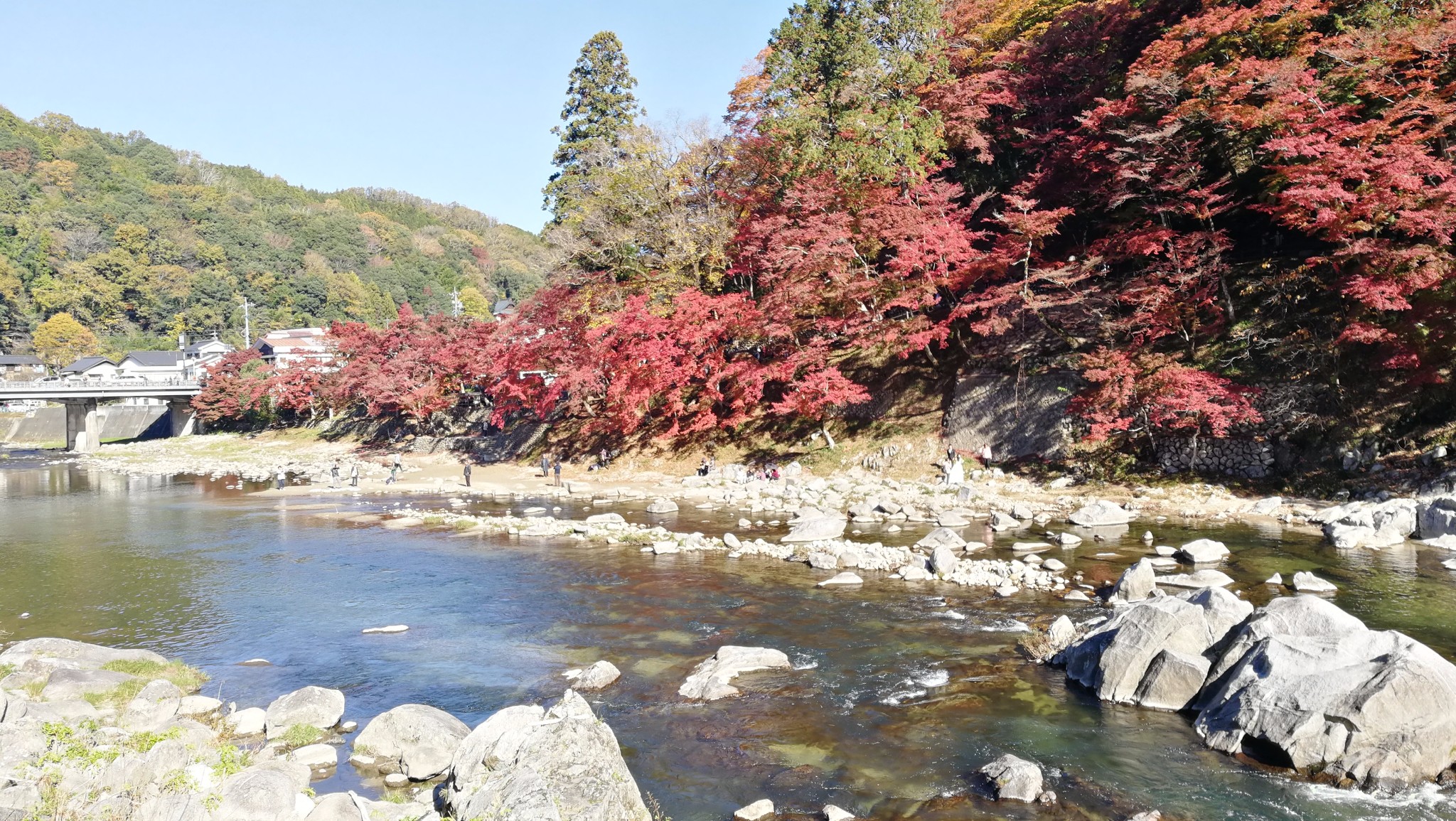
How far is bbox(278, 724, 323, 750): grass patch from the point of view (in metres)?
10.2

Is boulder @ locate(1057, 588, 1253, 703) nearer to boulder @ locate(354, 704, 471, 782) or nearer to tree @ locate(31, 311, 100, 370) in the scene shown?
boulder @ locate(354, 704, 471, 782)

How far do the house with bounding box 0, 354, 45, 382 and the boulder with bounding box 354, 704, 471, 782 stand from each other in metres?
93.5

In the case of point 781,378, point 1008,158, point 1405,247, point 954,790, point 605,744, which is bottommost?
point 954,790

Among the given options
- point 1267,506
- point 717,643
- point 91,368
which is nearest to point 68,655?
point 717,643

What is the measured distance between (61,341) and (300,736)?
97.4m

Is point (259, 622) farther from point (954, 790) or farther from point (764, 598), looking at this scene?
point (954, 790)

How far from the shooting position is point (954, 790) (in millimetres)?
8758

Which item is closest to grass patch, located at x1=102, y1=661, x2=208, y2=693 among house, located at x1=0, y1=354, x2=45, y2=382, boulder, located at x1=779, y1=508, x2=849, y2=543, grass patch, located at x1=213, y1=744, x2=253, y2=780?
grass patch, located at x1=213, y1=744, x2=253, y2=780

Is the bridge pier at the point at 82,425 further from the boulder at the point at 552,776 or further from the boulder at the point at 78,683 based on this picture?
the boulder at the point at 552,776

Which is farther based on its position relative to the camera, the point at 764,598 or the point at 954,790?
the point at 764,598

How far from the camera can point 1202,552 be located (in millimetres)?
17297

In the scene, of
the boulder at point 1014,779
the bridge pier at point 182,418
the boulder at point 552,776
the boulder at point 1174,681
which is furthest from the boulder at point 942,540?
the bridge pier at point 182,418

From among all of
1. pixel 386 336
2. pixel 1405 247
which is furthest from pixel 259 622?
Result: pixel 386 336

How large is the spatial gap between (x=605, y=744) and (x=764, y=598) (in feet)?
28.4
